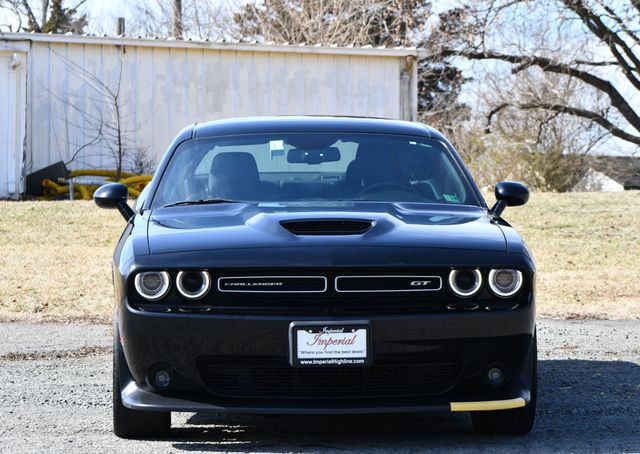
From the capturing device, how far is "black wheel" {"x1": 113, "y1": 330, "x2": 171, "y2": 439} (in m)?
5.12

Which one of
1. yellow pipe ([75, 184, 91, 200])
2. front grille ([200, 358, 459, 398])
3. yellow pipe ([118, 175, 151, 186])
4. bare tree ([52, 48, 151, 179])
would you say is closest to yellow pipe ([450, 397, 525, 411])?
front grille ([200, 358, 459, 398])

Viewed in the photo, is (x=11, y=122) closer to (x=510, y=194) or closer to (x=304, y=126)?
(x=304, y=126)

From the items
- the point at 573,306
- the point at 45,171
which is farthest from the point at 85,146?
the point at 573,306

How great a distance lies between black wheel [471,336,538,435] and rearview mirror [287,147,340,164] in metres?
1.73

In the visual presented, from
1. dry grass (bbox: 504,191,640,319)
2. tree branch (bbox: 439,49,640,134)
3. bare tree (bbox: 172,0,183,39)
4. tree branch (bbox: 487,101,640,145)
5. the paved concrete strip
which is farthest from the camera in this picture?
bare tree (bbox: 172,0,183,39)

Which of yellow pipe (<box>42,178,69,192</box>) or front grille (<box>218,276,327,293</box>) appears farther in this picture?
yellow pipe (<box>42,178,69,192</box>)

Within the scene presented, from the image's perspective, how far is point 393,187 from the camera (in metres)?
6.19

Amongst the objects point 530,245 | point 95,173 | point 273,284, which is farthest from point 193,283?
point 95,173

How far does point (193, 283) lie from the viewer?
4.87 metres

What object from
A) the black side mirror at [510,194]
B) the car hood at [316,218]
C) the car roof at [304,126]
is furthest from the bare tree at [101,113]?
the car hood at [316,218]

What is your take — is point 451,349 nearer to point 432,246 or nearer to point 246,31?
point 432,246

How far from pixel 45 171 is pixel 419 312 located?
17.3 metres

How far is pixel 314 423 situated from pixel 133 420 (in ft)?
3.22

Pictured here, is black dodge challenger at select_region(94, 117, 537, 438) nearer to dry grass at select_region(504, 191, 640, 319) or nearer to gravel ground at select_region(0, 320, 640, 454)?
gravel ground at select_region(0, 320, 640, 454)
